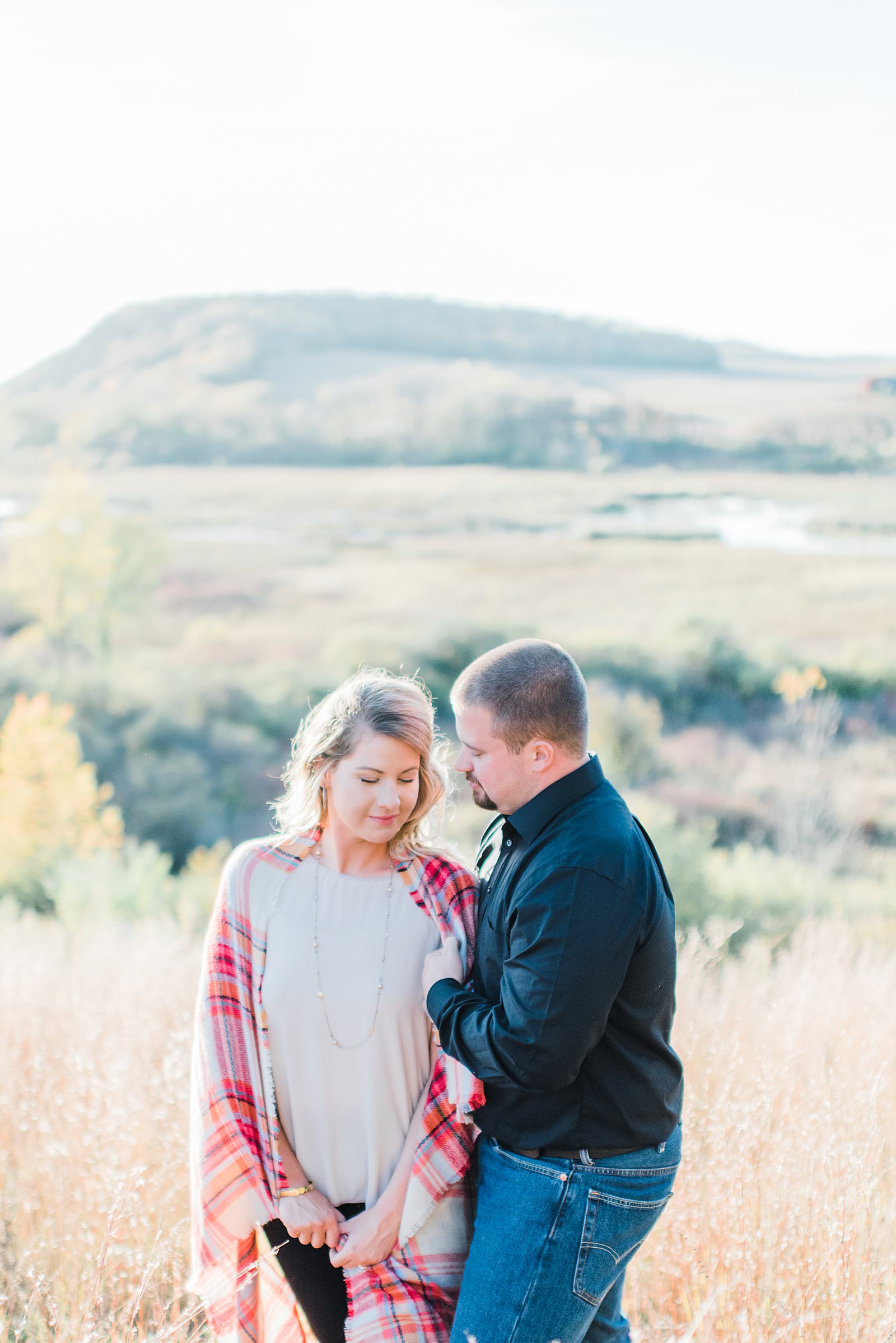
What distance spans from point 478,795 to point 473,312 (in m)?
48.9

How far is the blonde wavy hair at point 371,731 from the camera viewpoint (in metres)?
2.07

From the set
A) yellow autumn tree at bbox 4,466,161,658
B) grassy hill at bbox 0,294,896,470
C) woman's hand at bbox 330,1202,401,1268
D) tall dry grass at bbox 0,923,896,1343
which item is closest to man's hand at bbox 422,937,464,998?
woman's hand at bbox 330,1202,401,1268

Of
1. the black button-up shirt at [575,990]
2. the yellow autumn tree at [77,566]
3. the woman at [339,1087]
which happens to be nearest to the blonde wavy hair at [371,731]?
the woman at [339,1087]

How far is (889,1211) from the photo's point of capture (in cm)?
244

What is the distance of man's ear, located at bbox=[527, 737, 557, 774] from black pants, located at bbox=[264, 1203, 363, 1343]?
0.93m

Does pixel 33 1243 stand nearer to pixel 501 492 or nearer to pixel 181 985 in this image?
pixel 181 985

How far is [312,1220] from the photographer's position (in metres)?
1.88

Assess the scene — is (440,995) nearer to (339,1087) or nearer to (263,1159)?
(339,1087)

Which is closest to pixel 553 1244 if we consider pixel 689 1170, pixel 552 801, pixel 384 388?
pixel 552 801

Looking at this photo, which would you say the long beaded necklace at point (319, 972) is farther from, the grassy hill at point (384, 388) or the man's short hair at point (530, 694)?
the grassy hill at point (384, 388)

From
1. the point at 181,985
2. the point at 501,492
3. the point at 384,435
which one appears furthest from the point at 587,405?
the point at 181,985

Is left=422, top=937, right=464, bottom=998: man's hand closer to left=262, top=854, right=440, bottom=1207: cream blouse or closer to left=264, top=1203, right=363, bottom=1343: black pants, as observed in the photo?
left=262, top=854, right=440, bottom=1207: cream blouse

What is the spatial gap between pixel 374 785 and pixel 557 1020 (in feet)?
2.13

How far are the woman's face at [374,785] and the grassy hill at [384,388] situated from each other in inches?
1385
